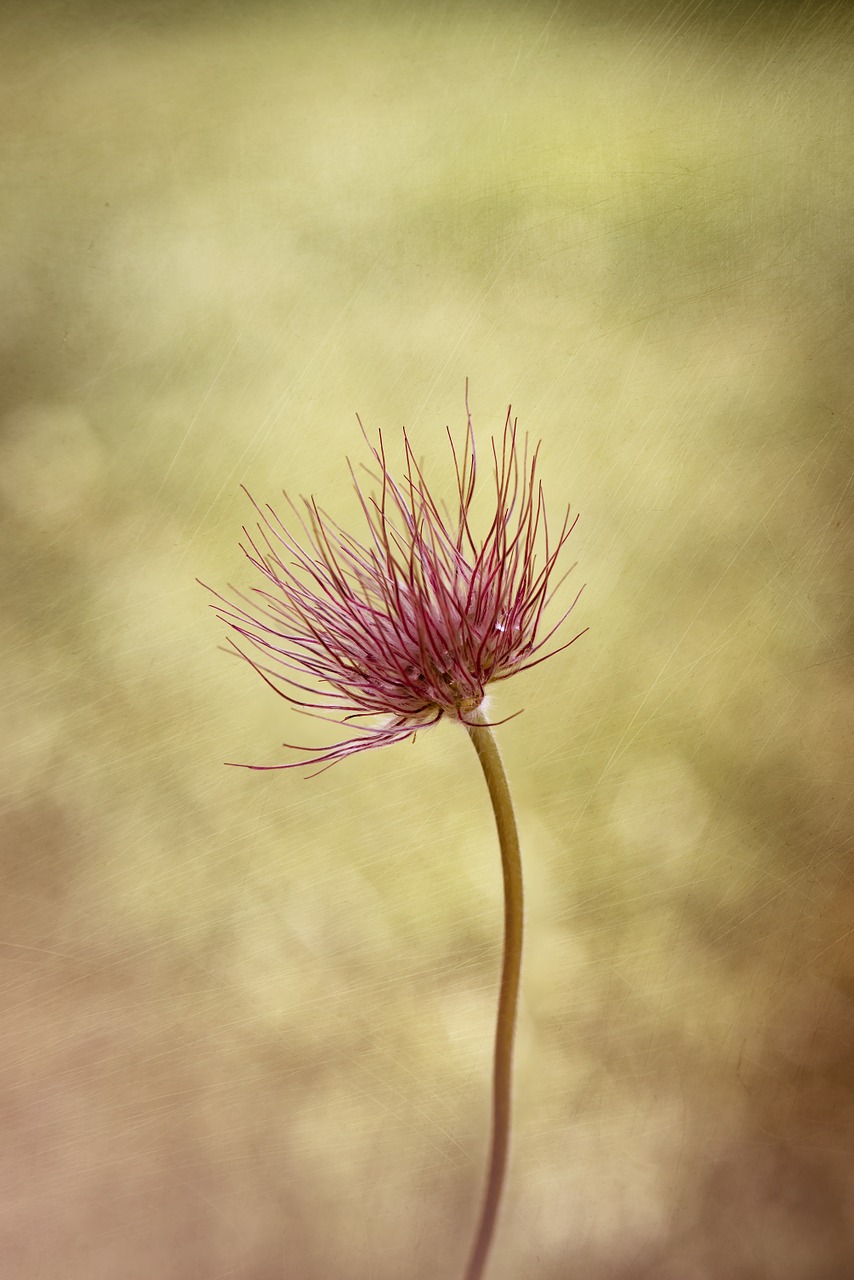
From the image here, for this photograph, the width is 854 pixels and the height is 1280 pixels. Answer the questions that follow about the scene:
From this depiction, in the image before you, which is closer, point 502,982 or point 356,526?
point 502,982

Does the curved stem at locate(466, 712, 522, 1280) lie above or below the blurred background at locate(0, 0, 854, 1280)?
below

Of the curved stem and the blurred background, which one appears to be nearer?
the curved stem

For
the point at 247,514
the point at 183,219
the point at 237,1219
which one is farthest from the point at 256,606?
the point at 237,1219

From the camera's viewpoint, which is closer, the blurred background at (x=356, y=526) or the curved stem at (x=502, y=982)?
the curved stem at (x=502, y=982)

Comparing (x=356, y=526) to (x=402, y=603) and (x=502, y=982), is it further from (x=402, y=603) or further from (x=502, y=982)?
(x=502, y=982)

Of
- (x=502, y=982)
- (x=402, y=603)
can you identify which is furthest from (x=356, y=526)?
(x=502, y=982)
